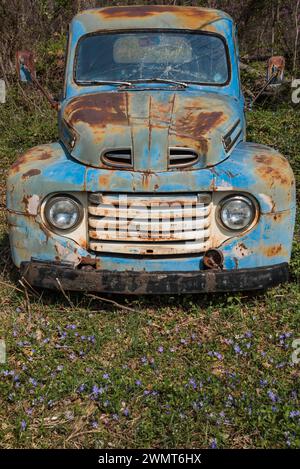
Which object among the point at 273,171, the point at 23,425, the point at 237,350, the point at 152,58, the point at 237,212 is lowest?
the point at 237,350

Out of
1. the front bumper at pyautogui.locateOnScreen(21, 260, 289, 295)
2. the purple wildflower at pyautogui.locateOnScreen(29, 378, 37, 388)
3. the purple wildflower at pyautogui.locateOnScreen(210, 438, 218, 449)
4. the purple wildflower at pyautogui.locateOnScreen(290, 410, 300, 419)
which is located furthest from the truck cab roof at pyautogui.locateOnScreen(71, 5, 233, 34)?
the purple wildflower at pyautogui.locateOnScreen(210, 438, 218, 449)

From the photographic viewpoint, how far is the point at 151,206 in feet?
12.5

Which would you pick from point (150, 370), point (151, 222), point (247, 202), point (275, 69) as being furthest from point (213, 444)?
point (275, 69)

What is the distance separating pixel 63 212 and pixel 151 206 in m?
0.57

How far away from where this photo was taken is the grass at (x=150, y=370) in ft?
10.3

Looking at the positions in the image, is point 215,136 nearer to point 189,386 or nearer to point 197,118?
point 197,118

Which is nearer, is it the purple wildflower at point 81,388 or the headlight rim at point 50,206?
the purple wildflower at point 81,388

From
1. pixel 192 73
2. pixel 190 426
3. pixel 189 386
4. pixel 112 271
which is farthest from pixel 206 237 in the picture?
pixel 192 73

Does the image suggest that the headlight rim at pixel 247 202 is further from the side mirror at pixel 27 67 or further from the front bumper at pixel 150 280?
the side mirror at pixel 27 67

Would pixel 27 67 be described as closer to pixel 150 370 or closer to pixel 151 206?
pixel 151 206

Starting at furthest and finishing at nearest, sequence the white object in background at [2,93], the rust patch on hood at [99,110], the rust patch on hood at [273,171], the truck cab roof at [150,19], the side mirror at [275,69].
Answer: the white object in background at [2,93] → the side mirror at [275,69] → the truck cab roof at [150,19] → the rust patch on hood at [99,110] → the rust patch on hood at [273,171]

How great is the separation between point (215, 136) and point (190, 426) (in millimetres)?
1832

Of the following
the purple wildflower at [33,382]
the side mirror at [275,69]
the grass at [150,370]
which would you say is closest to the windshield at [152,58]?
the side mirror at [275,69]

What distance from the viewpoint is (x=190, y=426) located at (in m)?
3.15
